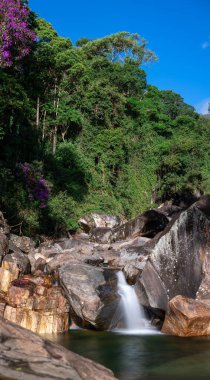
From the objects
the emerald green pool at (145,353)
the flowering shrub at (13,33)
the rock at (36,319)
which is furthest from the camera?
the flowering shrub at (13,33)

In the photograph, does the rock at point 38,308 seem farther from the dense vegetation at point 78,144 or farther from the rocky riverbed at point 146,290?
the dense vegetation at point 78,144

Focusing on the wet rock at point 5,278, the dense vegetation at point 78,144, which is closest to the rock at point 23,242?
the dense vegetation at point 78,144

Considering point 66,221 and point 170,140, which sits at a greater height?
point 170,140

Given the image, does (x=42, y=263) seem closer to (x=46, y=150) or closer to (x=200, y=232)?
(x=200, y=232)

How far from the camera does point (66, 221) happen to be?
79.5 feet

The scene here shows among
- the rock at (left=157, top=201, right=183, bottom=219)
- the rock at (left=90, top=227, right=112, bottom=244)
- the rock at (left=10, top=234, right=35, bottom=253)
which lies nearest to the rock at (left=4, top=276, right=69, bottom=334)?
the rock at (left=10, top=234, right=35, bottom=253)

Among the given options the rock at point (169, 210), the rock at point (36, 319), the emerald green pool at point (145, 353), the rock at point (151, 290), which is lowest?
the emerald green pool at point (145, 353)

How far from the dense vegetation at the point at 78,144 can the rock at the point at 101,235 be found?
1724 millimetres

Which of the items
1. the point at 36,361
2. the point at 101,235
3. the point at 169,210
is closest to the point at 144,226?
the point at 101,235

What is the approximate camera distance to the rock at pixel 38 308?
34.9 feet

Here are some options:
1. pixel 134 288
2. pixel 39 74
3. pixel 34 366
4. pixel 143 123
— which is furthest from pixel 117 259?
pixel 143 123

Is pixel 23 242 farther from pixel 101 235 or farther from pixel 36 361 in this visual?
pixel 36 361

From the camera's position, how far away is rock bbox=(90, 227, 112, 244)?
23250mm

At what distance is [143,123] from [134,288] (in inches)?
1202
